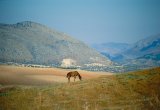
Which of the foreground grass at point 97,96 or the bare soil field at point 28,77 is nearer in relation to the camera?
the foreground grass at point 97,96

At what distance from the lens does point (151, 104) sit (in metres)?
23.7

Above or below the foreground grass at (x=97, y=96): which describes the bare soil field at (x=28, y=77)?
above

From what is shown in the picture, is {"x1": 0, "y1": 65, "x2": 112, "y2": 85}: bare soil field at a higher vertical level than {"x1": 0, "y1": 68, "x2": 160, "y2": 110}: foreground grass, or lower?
higher

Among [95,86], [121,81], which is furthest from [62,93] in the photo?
[121,81]

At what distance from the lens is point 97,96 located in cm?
2627

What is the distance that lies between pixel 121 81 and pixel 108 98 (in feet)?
13.8

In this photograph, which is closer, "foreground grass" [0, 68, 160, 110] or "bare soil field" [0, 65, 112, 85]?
"foreground grass" [0, 68, 160, 110]

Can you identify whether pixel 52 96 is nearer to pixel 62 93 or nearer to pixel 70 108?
pixel 62 93

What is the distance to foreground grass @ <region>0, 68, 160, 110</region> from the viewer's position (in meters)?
24.0

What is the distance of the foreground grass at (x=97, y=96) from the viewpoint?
24.0 m

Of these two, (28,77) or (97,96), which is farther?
(28,77)

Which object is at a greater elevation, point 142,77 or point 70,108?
point 142,77

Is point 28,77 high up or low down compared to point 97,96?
up

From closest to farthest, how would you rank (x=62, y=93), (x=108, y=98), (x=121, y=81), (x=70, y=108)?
(x=70, y=108), (x=108, y=98), (x=62, y=93), (x=121, y=81)
